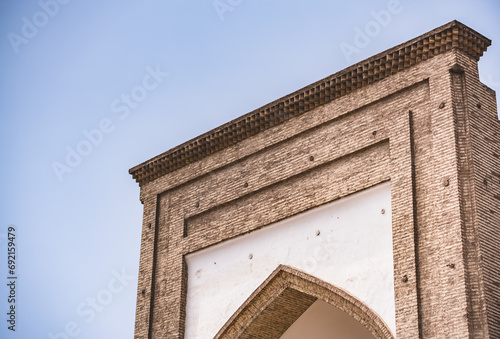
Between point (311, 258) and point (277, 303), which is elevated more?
point (311, 258)

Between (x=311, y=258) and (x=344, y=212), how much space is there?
2.38 feet

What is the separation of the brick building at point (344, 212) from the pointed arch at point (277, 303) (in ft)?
0.07

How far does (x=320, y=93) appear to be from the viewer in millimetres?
11945

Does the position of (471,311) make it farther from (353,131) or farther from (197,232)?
(197,232)

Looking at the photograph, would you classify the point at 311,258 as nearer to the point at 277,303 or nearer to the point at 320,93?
the point at 277,303

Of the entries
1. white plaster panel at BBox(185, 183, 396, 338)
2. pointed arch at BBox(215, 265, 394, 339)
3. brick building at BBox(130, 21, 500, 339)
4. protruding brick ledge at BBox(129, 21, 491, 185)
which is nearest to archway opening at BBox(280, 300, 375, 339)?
brick building at BBox(130, 21, 500, 339)

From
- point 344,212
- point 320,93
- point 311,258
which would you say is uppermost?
point 320,93

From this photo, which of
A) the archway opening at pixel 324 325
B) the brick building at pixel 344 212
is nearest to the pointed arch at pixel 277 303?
the brick building at pixel 344 212

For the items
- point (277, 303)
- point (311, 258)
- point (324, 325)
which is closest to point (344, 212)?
point (311, 258)

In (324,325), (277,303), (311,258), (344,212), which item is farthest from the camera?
(324,325)

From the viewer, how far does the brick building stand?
10.0 metres

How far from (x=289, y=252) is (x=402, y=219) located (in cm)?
186

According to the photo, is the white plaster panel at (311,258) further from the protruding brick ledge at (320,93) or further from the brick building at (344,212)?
the protruding brick ledge at (320,93)

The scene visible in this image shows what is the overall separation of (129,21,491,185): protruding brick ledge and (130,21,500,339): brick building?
0.02 meters
